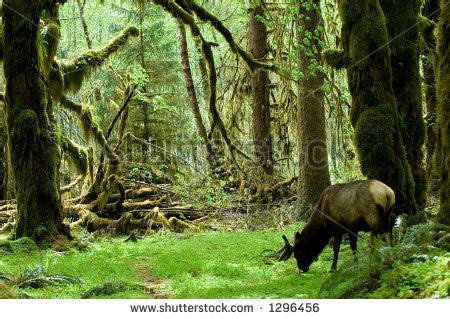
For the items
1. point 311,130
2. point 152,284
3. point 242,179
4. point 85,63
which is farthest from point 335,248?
point 85,63

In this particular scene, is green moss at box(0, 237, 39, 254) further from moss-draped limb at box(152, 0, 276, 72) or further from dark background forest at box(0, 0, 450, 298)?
moss-draped limb at box(152, 0, 276, 72)

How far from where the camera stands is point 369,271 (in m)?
4.51

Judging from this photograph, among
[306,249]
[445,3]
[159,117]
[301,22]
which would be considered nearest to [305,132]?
[301,22]

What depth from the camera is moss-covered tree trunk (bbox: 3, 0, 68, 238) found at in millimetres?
8742

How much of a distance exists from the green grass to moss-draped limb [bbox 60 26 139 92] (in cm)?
474

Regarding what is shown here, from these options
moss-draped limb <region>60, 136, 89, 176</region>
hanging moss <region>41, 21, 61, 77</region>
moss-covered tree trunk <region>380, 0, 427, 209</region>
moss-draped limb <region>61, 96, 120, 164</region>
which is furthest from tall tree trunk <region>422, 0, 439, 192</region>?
hanging moss <region>41, 21, 61, 77</region>

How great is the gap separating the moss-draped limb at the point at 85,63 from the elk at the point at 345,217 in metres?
8.00

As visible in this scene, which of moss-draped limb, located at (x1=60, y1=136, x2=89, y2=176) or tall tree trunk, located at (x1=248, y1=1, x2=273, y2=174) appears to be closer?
moss-draped limb, located at (x1=60, y1=136, x2=89, y2=176)

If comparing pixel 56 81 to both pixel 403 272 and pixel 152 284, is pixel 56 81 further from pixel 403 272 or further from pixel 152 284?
pixel 403 272

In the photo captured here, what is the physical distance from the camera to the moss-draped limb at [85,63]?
12430mm

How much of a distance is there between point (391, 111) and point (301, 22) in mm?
4832

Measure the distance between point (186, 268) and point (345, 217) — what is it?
265cm

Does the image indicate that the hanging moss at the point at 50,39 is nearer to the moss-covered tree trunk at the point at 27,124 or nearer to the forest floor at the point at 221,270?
the moss-covered tree trunk at the point at 27,124

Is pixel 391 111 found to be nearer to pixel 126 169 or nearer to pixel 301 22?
pixel 301 22
